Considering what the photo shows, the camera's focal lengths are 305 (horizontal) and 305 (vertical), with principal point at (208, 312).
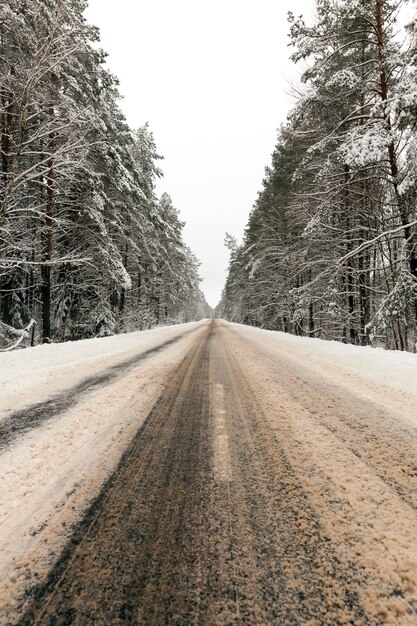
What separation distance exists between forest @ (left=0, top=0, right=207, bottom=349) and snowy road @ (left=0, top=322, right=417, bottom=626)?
655cm

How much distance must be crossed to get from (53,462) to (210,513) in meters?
1.05

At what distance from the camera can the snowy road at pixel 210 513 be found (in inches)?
36.7

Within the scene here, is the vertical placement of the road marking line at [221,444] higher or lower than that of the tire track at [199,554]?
higher

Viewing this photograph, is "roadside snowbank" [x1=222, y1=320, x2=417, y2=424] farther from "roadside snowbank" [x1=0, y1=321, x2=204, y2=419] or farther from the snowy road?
"roadside snowbank" [x1=0, y1=321, x2=204, y2=419]

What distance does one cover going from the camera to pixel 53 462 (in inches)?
71.5

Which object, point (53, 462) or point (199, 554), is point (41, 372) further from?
point (199, 554)

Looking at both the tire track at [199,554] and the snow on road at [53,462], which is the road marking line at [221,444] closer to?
the tire track at [199,554]

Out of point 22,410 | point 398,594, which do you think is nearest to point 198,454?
point 398,594

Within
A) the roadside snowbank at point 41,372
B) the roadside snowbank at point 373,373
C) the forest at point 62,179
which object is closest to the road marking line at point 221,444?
the roadside snowbank at point 373,373

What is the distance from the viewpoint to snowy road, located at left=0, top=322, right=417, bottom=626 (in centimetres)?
93

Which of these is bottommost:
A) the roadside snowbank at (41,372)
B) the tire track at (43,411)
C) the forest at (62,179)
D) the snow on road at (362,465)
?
the snow on road at (362,465)

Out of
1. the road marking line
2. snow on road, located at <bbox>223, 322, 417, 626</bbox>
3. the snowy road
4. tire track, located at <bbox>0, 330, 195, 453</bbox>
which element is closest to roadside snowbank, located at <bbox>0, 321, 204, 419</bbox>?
tire track, located at <bbox>0, 330, 195, 453</bbox>

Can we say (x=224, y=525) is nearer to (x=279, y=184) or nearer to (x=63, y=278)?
(x=63, y=278)

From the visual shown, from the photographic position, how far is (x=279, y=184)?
19.1m
